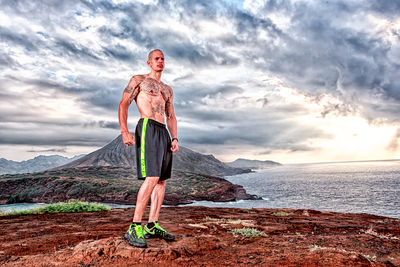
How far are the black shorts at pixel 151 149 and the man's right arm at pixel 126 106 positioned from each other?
5.5 inches

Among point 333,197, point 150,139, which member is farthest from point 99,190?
point 333,197

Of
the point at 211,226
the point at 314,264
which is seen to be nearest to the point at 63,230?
the point at 211,226

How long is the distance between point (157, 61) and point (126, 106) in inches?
37.3

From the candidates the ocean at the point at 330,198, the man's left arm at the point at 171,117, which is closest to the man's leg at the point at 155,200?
the man's left arm at the point at 171,117

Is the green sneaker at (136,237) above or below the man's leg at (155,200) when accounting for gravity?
below

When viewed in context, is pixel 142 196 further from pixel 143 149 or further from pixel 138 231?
pixel 143 149

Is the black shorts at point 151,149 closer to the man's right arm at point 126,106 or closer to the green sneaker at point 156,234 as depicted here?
the man's right arm at point 126,106

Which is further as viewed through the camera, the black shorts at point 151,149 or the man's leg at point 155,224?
the man's leg at point 155,224

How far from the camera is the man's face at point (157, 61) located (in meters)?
4.31

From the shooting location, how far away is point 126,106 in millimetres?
4086

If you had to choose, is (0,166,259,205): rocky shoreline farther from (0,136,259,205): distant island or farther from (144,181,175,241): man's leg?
(144,181,175,241): man's leg

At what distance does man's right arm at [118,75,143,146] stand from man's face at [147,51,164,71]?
0.42 meters

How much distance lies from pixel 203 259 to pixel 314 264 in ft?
4.42

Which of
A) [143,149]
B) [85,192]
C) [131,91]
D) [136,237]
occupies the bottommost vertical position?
[85,192]
